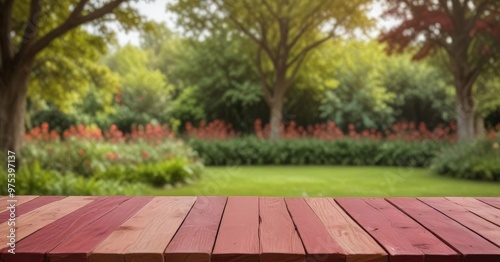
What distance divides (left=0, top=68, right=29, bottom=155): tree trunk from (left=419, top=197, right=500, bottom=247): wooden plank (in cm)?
661

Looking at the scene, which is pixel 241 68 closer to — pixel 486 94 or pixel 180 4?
pixel 180 4

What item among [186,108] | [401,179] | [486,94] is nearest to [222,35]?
[186,108]

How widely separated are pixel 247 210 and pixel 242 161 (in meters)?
9.70

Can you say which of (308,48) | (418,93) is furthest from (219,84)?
(418,93)

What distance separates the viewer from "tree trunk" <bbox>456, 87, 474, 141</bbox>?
1091 cm

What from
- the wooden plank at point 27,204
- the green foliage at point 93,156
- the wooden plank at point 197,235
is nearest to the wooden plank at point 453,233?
the wooden plank at point 197,235

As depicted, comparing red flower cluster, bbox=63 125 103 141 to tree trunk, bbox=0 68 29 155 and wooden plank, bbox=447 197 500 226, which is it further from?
wooden plank, bbox=447 197 500 226

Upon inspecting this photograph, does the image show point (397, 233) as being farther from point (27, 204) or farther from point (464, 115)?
point (464, 115)

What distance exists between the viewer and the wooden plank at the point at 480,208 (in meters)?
2.01

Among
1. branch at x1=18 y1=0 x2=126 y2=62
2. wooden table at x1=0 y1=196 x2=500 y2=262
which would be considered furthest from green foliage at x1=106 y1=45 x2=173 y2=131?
wooden table at x1=0 y1=196 x2=500 y2=262

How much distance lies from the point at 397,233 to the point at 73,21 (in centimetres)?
599

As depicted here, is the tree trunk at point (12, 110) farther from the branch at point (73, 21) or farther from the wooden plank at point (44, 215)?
the wooden plank at point (44, 215)

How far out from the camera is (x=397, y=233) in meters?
1.68

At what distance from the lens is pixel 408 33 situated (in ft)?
35.9
